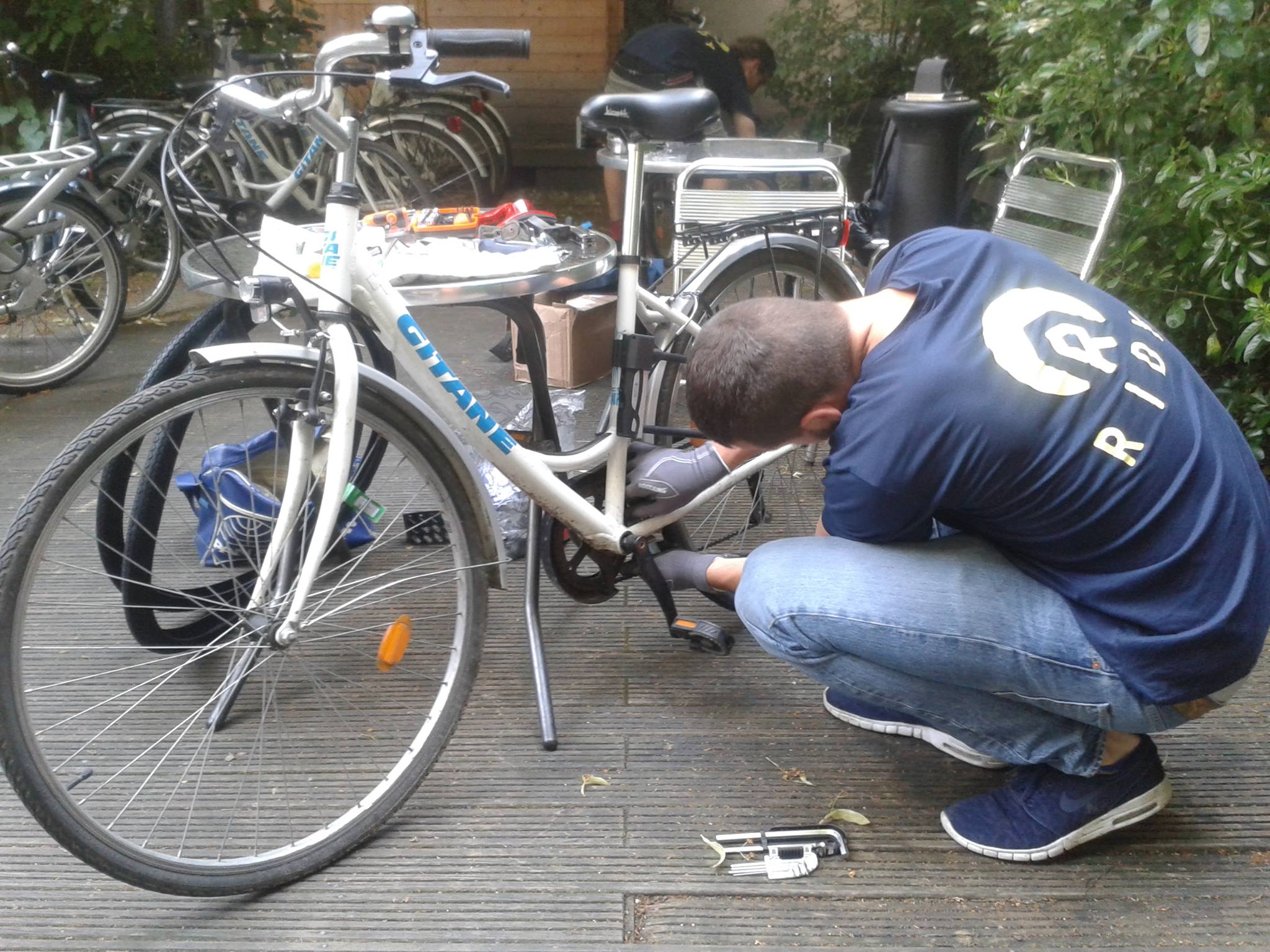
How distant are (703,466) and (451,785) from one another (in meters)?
0.87

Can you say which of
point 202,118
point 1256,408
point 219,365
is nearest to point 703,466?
point 219,365

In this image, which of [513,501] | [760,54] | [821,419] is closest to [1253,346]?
[821,419]

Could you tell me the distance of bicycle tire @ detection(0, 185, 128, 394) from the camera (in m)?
4.26

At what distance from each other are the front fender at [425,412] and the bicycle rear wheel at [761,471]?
2.07 feet

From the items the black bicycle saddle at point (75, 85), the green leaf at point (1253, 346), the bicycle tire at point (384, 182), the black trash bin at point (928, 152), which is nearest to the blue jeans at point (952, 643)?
the green leaf at point (1253, 346)

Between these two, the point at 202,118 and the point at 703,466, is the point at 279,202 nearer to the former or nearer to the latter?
the point at 202,118

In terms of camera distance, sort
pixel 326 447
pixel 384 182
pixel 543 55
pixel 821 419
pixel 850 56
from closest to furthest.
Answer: pixel 821 419
pixel 326 447
pixel 384 182
pixel 850 56
pixel 543 55

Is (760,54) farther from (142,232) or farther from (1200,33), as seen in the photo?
(1200,33)

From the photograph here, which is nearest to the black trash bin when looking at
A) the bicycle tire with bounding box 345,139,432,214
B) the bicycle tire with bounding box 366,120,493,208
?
the bicycle tire with bounding box 345,139,432,214

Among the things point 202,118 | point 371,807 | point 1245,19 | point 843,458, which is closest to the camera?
point 843,458

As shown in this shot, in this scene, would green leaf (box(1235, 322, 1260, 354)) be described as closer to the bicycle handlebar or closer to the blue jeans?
the blue jeans

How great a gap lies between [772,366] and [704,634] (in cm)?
97

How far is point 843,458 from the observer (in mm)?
1719

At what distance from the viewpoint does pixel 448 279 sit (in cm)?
211
